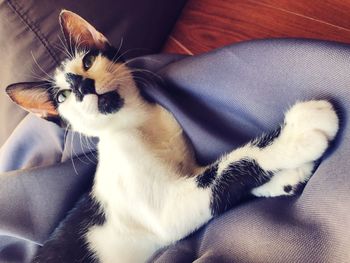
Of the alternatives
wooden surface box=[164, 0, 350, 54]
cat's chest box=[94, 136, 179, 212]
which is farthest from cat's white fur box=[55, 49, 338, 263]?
wooden surface box=[164, 0, 350, 54]

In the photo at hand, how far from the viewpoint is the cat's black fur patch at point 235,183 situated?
794 millimetres

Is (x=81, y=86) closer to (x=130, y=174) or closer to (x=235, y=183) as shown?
(x=130, y=174)

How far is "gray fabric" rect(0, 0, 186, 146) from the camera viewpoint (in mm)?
1141

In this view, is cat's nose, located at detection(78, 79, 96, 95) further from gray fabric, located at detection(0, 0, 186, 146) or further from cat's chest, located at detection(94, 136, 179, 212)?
gray fabric, located at detection(0, 0, 186, 146)

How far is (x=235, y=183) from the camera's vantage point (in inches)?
31.9

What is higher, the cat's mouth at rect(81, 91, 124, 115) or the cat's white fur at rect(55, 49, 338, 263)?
the cat's mouth at rect(81, 91, 124, 115)

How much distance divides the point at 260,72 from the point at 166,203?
0.34 meters

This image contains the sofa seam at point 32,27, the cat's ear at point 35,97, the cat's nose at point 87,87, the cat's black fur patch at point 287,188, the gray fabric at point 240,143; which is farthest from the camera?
the sofa seam at point 32,27

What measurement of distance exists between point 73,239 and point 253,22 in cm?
78

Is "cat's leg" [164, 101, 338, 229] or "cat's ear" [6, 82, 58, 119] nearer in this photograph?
"cat's leg" [164, 101, 338, 229]

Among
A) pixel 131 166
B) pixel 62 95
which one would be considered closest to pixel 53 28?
pixel 62 95

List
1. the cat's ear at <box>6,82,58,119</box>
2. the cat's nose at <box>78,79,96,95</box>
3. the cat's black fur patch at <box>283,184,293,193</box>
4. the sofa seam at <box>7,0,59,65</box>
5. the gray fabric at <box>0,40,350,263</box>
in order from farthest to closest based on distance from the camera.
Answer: the sofa seam at <box>7,0,59,65</box> < the cat's ear at <box>6,82,58,119</box> < the cat's nose at <box>78,79,96,95</box> < the cat's black fur patch at <box>283,184,293,193</box> < the gray fabric at <box>0,40,350,263</box>

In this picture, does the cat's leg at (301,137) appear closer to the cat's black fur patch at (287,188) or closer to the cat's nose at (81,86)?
the cat's black fur patch at (287,188)

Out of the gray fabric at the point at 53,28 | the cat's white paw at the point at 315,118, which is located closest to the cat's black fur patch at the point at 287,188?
the cat's white paw at the point at 315,118
